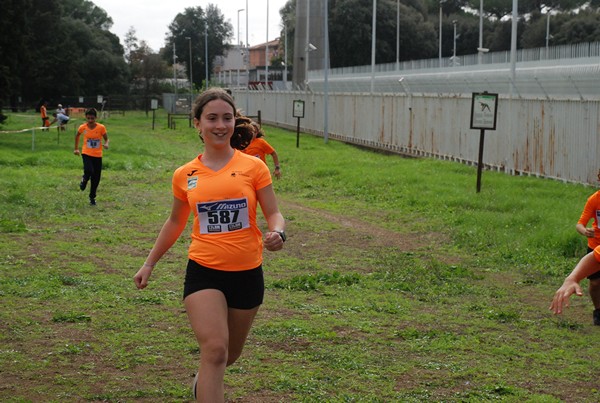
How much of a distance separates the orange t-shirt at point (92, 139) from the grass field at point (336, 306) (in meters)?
0.99

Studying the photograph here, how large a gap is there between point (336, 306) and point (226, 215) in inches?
170

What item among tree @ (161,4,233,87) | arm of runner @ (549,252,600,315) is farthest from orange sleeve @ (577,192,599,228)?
tree @ (161,4,233,87)

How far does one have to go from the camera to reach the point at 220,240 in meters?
5.67

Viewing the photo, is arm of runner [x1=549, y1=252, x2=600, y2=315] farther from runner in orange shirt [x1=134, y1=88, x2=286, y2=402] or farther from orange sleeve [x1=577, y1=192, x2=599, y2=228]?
orange sleeve [x1=577, y1=192, x2=599, y2=228]

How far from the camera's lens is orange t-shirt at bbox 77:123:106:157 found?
62.9 feet

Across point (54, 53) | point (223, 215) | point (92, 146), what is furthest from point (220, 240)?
point (54, 53)

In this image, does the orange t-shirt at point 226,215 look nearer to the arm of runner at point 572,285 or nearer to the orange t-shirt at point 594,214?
the arm of runner at point 572,285

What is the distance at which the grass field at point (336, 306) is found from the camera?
7.03m

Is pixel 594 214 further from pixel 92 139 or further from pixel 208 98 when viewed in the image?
pixel 92 139

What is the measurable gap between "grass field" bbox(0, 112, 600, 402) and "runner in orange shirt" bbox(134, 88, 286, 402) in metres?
1.24

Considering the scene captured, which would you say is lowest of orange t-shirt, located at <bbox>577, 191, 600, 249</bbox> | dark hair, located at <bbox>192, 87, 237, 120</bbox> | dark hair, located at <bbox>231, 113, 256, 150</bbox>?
orange t-shirt, located at <bbox>577, 191, 600, 249</bbox>

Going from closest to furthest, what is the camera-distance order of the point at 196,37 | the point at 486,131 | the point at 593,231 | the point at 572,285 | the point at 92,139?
the point at 572,285 → the point at 593,231 → the point at 92,139 → the point at 486,131 → the point at 196,37

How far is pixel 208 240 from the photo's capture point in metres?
5.68

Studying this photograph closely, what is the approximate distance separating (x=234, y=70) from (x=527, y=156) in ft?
405
